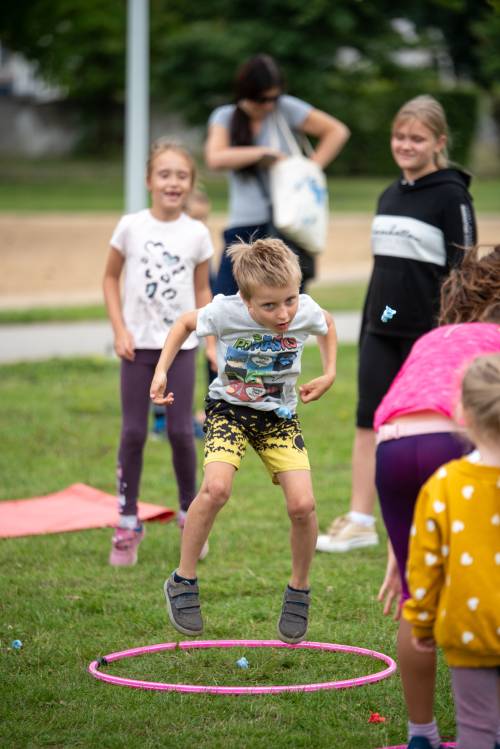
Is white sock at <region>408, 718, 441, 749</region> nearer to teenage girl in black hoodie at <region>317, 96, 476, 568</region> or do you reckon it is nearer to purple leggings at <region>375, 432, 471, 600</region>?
purple leggings at <region>375, 432, 471, 600</region>

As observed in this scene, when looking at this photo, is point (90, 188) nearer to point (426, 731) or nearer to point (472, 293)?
point (472, 293)

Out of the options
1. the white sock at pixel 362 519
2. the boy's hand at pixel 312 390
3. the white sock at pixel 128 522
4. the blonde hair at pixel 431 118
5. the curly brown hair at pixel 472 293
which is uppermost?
the blonde hair at pixel 431 118

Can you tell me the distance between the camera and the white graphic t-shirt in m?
6.03

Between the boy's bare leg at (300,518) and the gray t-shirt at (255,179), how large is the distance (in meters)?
3.28

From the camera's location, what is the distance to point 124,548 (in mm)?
6105

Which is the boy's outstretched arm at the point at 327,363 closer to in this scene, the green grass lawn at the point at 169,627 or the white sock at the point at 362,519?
the green grass lawn at the point at 169,627

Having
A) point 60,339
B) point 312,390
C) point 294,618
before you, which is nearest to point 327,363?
point 312,390

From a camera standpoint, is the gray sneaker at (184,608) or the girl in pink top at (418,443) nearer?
the girl in pink top at (418,443)

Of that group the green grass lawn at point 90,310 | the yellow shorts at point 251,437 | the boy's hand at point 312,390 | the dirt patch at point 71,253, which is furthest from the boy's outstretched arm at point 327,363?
the dirt patch at point 71,253

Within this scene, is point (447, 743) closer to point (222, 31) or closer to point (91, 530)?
point (91, 530)

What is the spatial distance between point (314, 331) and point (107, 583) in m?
1.88

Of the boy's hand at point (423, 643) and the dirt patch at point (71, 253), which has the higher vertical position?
the dirt patch at point (71, 253)

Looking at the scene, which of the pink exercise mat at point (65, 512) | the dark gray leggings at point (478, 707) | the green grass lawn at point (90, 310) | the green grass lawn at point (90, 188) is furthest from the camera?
the green grass lawn at point (90, 188)

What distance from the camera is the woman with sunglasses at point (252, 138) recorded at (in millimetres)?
7348
